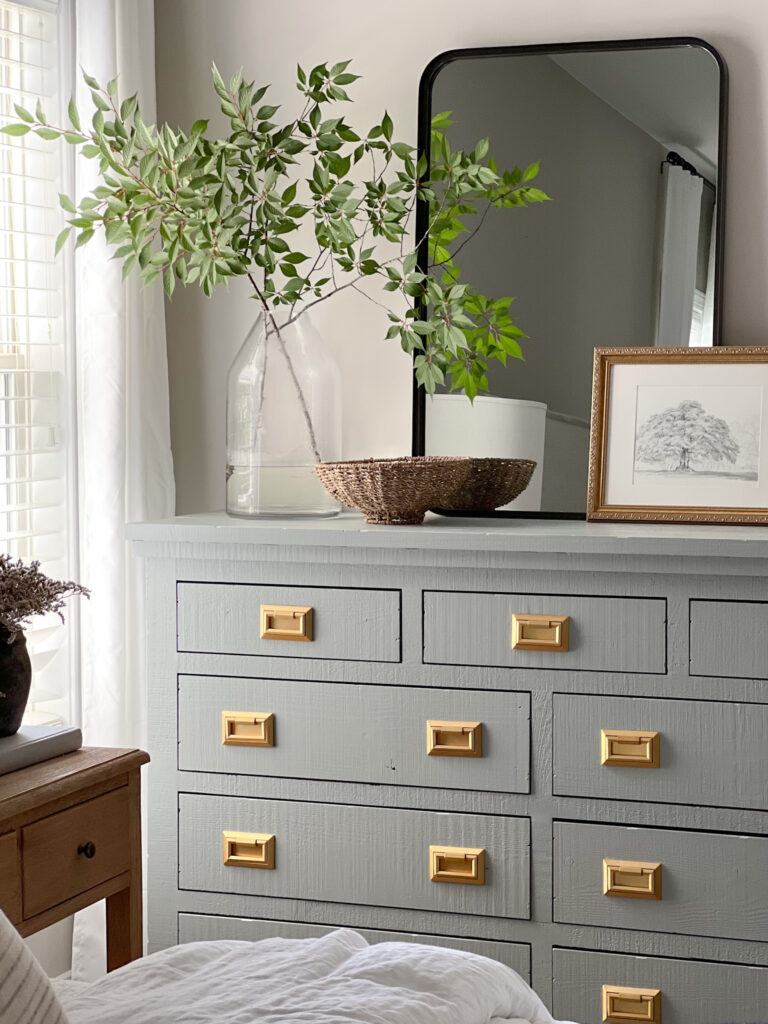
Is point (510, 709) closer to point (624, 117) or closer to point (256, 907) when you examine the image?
point (256, 907)

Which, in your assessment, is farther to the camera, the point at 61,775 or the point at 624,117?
the point at 624,117

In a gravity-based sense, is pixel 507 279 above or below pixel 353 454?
above

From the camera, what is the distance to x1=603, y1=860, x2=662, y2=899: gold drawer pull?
1871 millimetres

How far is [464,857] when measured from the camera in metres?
1.94

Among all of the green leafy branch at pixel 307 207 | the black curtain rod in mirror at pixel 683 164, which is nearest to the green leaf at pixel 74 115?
the green leafy branch at pixel 307 207

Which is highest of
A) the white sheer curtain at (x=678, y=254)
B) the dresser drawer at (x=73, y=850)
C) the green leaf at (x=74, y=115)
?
the green leaf at (x=74, y=115)

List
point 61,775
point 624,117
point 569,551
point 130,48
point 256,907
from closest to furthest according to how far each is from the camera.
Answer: point 61,775 → point 569,551 → point 256,907 → point 624,117 → point 130,48

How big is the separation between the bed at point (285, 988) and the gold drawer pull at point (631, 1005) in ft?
2.71

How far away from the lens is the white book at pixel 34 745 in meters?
1.66

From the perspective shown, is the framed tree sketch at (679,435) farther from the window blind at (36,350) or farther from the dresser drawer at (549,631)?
the window blind at (36,350)

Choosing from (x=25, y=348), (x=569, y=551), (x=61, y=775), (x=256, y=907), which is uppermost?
(x=25, y=348)

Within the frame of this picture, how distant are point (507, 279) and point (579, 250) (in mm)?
153

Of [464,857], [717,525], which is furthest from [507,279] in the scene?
[464,857]

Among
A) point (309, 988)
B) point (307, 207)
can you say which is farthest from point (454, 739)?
point (307, 207)
